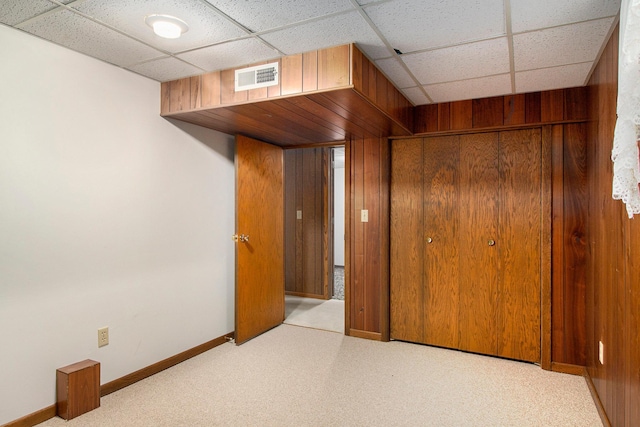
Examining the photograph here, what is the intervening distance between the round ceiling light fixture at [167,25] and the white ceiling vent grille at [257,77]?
0.50 meters

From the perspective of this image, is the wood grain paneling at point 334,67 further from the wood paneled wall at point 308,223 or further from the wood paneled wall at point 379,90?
the wood paneled wall at point 308,223

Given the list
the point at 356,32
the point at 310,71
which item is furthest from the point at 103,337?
the point at 356,32

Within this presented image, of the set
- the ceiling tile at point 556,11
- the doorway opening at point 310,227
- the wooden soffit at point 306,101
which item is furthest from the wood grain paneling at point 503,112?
the doorway opening at point 310,227

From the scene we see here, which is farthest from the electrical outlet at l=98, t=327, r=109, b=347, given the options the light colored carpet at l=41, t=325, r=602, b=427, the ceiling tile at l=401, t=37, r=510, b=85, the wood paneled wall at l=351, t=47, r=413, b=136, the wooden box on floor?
the ceiling tile at l=401, t=37, r=510, b=85

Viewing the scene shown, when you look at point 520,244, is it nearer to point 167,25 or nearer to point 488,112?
point 488,112

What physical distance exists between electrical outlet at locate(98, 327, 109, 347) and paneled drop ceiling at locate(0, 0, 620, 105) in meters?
1.74

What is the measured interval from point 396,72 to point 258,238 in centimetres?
196

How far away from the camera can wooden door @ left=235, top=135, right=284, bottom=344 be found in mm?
3375

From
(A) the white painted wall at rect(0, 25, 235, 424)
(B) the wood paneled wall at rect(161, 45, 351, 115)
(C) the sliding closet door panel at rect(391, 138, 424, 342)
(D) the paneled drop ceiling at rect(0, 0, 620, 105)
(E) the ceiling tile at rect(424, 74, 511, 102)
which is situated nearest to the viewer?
(D) the paneled drop ceiling at rect(0, 0, 620, 105)

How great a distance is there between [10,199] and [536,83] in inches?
135

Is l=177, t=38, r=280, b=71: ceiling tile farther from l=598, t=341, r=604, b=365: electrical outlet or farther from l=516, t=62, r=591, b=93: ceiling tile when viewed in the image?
l=598, t=341, r=604, b=365: electrical outlet

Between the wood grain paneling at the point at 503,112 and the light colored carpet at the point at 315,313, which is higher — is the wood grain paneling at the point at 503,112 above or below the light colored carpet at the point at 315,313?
above

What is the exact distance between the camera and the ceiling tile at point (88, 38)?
1893mm

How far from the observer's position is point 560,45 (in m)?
2.12
